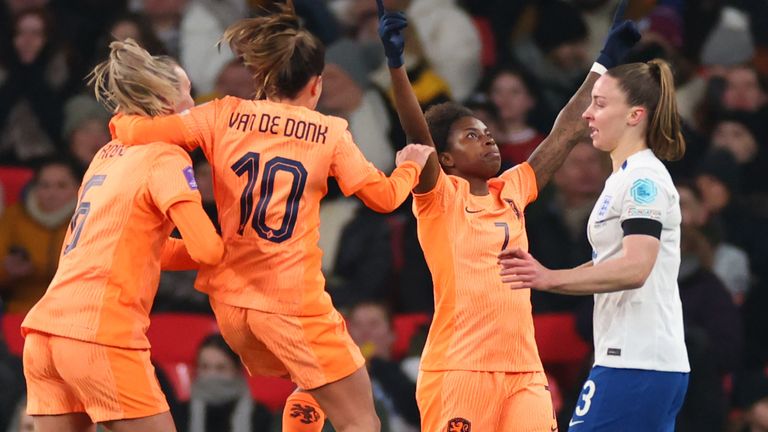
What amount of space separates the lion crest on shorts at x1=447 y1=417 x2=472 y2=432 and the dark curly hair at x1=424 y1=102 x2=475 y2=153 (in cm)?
107

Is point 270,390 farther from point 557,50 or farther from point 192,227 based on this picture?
point 557,50

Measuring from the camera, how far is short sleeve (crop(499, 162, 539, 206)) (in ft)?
18.8

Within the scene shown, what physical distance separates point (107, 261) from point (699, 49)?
A: 5.69m

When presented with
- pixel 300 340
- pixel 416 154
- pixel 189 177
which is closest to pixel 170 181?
pixel 189 177

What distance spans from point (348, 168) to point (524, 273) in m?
0.96

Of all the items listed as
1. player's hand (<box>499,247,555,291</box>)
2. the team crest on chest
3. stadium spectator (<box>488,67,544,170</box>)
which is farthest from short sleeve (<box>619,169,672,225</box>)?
stadium spectator (<box>488,67,544,170</box>)

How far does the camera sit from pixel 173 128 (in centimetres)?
510

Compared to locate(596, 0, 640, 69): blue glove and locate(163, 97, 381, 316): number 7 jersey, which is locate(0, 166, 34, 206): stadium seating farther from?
locate(596, 0, 640, 69): blue glove

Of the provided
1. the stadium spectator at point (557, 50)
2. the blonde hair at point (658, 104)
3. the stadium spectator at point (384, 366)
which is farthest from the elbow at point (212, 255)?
the stadium spectator at point (557, 50)

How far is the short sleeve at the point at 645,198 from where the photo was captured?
15.1 ft

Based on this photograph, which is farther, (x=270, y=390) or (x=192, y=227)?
(x=270, y=390)

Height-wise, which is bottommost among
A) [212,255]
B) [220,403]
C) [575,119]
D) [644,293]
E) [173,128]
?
[220,403]

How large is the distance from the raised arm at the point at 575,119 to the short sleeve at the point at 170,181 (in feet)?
5.11

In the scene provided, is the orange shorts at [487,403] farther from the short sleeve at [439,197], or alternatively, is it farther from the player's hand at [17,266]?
the player's hand at [17,266]
